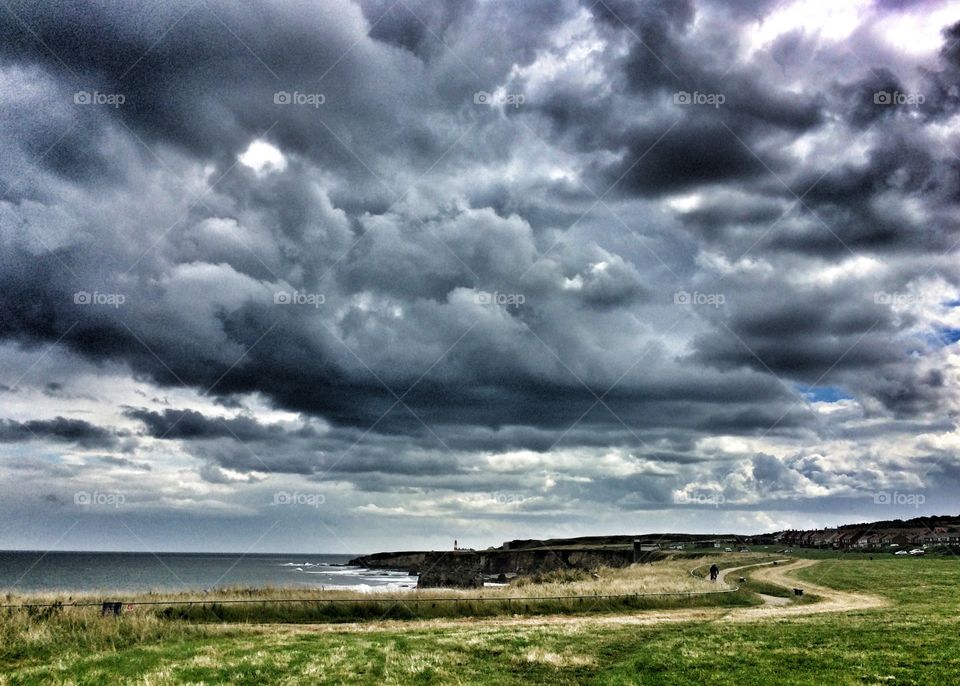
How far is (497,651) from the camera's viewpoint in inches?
826

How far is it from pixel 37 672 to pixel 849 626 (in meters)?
26.5

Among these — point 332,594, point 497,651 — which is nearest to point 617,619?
point 497,651

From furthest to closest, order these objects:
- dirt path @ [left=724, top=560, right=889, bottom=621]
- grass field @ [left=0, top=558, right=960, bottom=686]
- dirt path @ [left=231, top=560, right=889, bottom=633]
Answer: dirt path @ [left=724, top=560, right=889, bottom=621] → dirt path @ [left=231, top=560, right=889, bottom=633] → grass field @ [left=0, top=558, right=960, bottom=686]

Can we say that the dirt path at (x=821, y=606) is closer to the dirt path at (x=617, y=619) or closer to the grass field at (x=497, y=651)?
the dirt path at (x=617, y=619)

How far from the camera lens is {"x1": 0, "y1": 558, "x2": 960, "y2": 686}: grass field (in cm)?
1727

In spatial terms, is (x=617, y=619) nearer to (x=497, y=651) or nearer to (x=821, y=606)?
(x=497, y=651)

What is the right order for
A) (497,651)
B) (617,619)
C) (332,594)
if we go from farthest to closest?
1. (332,594)
2. (617,619)
3. (497,651)

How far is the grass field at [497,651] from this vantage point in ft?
56.6

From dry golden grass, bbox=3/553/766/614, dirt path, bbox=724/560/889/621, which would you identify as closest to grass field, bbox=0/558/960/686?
dirt path, bbox=724/560/889/621

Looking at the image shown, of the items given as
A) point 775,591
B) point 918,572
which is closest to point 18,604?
point 775,591

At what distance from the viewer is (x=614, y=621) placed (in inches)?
1133

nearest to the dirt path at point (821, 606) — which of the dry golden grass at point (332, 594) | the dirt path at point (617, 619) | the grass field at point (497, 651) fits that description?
the dirt path at point (617, 619)

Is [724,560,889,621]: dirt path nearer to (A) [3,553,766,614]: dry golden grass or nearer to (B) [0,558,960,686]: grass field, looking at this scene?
(B) [0,558,960,686]: grass field

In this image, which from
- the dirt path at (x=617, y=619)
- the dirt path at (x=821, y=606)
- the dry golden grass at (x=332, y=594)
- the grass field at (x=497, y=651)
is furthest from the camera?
the dirt path at (x=821, y=606)
